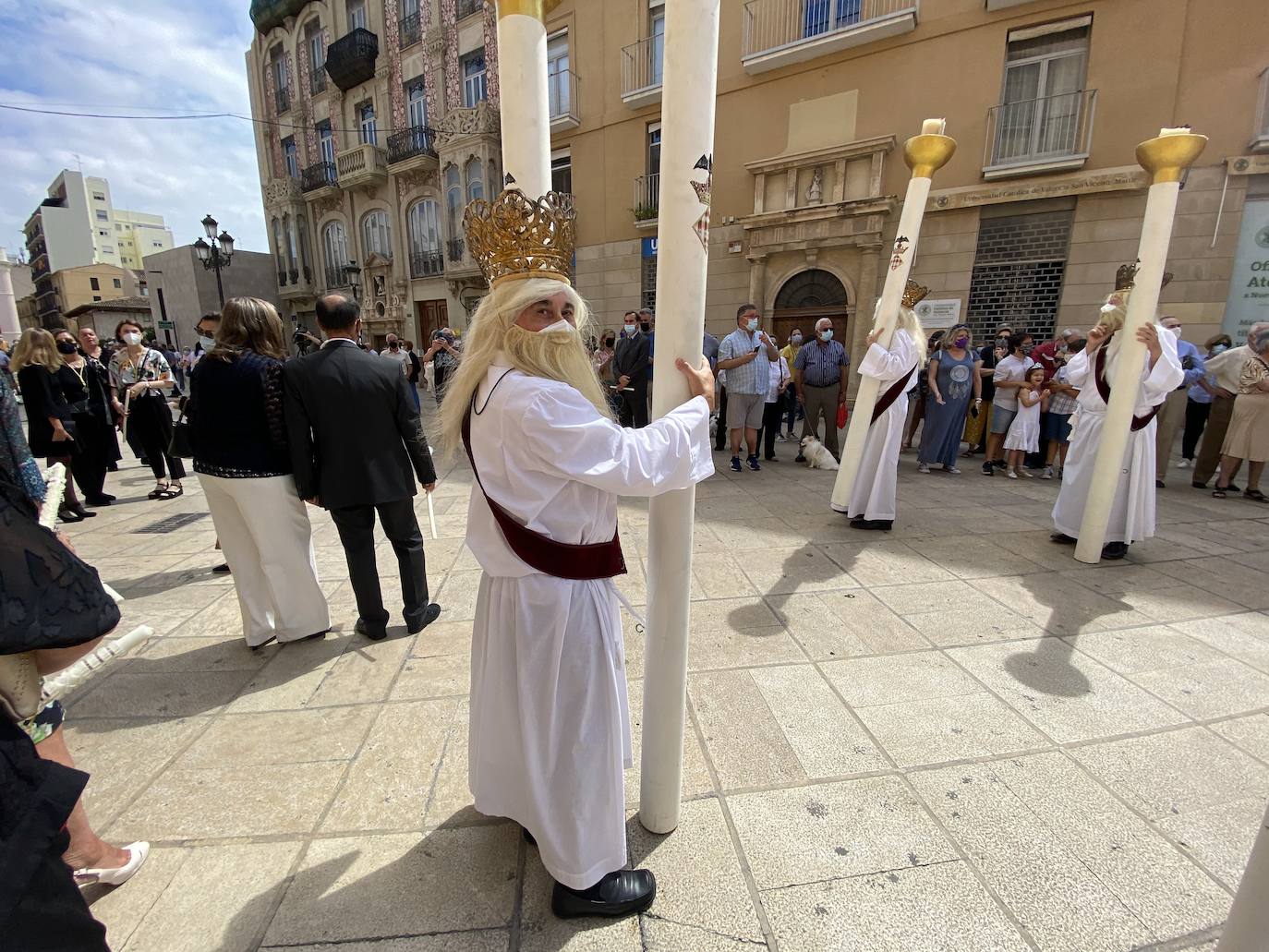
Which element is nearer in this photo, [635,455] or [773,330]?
[635,455]

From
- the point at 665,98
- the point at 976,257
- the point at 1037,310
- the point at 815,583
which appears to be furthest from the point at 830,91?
the point at 665,98

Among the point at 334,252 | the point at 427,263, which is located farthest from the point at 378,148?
the point at 334,252

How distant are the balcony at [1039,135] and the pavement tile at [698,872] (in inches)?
473

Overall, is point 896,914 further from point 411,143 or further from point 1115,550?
point 411,143

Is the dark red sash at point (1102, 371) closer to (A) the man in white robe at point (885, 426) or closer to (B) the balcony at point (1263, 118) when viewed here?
(A) the man in white robe at point (885, 426)

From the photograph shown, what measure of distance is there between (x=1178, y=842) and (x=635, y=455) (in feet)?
6.97

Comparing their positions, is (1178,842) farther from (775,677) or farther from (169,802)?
(169,802)

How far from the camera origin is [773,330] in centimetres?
1263

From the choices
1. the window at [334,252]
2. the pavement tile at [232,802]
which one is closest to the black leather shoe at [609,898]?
the pavement tile at [232,802]

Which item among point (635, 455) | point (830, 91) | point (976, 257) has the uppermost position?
point (830, 91)

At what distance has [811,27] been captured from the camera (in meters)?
11.4

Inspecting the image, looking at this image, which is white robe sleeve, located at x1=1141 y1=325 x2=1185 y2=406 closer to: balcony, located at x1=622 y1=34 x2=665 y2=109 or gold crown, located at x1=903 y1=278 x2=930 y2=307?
gold crown, located at x1=903 y1=278 x2=930 y2=307

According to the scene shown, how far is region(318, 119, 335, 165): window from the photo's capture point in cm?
2227

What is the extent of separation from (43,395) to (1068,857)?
7999 mm
